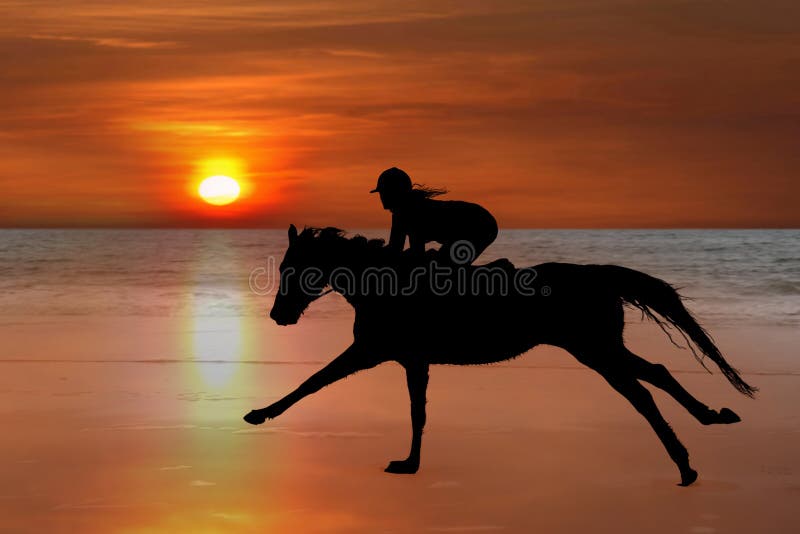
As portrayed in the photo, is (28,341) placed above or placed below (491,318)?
below

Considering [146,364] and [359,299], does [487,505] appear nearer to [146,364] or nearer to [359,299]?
[359,299]

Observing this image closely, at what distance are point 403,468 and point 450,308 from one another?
1.10 meters

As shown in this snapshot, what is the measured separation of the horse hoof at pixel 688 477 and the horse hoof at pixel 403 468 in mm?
1686

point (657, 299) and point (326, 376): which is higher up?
point (657, 299)

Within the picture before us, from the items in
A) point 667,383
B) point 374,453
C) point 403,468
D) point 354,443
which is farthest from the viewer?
point 354,443

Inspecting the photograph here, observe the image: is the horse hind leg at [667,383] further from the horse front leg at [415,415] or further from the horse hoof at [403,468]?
the horse hoof at [403,468]

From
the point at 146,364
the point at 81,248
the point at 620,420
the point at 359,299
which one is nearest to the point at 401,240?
the point at 359,299

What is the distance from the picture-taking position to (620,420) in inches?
353

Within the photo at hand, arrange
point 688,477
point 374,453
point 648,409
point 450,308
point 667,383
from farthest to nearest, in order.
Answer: point 374,453
point 450,308
point 667,383
point 648,409
point 688,477

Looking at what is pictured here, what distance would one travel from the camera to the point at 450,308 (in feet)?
23.4

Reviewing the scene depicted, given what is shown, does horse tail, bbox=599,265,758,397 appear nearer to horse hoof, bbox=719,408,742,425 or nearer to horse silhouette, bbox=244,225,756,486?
horse silhouette, bbox=244,225,756,486

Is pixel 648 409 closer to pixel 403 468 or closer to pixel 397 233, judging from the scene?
pixel 403 468

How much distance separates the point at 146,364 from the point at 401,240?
6731mm

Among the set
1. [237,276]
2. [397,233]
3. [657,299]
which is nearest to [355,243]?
[397,233]
